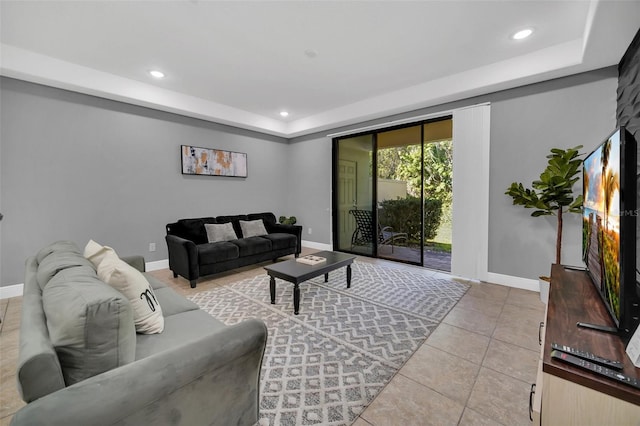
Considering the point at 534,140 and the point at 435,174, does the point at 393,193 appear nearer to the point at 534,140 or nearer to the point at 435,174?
the point at 435,174

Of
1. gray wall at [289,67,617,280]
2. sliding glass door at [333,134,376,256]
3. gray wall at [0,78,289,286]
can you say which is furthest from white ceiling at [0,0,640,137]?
sliding glass door at [333,134,376,256]

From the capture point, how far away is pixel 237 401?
1212 millimetres

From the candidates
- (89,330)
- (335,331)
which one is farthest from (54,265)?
(335,331)

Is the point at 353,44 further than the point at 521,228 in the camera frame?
No

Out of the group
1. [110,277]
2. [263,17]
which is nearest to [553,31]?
[263,17]

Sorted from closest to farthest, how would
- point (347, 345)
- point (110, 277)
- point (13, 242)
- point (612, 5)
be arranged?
point (110, 277) < point (612, 5) < point (347, 345) < point (13, 242)

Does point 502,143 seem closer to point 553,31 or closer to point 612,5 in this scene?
point 553,31

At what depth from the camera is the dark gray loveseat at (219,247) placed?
3.46 metres

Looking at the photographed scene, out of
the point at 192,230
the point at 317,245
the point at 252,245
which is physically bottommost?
the point at 317,245

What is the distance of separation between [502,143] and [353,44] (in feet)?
7.35

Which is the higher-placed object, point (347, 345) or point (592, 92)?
point (592, 92)

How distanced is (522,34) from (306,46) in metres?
2.13

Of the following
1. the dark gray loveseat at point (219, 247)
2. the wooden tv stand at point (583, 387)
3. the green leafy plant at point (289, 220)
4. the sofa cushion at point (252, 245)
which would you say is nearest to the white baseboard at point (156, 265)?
the dark gray loveseat at point (219, 247)

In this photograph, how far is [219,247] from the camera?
373cm
